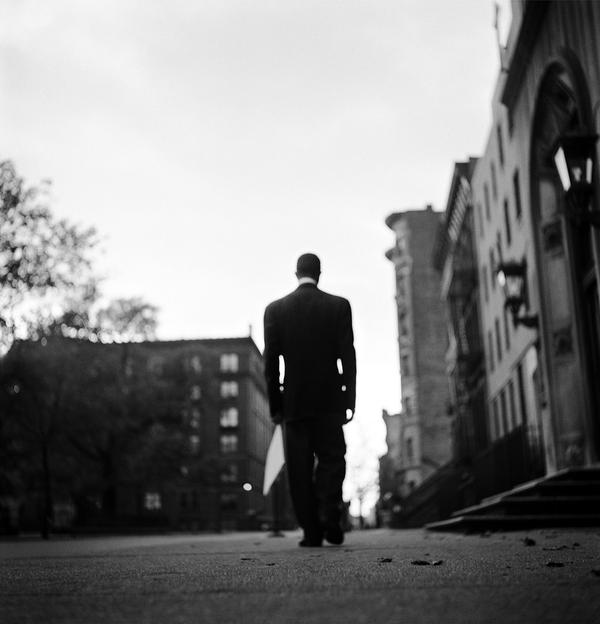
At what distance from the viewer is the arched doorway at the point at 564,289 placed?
1717cm

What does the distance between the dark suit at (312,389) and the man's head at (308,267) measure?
0.12 meters

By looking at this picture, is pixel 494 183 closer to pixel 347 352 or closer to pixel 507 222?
pixel 507 222

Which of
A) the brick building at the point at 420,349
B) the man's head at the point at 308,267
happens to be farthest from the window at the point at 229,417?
the man's head at the point at 308,267

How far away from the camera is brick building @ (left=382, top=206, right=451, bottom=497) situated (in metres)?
68.4

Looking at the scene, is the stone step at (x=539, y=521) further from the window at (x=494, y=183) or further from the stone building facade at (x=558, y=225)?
the window at (x=494, y=183)

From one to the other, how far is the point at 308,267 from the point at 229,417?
8761 cm

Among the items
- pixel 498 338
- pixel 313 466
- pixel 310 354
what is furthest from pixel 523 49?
pixel 498 338

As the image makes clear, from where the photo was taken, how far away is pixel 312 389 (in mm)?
7754

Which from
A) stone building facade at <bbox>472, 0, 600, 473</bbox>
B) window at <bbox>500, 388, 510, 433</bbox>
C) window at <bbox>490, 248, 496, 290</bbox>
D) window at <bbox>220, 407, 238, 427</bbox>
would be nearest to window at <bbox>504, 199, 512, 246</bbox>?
window at <bbox>490, 248, 496, 290</bbox>

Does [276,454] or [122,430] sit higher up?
[122,430]

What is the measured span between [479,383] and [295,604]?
122 ft

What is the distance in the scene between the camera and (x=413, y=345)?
232 feet

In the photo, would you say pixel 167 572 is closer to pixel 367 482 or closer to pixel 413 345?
pixel 413 345

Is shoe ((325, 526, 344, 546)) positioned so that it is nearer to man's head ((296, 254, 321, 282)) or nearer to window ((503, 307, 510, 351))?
man's head ((296, 254, 321, 282))
